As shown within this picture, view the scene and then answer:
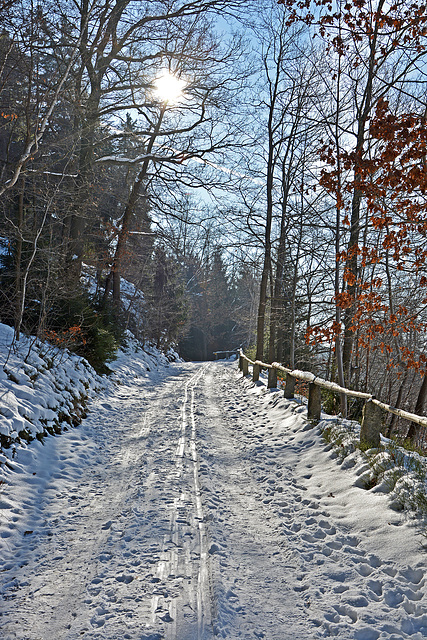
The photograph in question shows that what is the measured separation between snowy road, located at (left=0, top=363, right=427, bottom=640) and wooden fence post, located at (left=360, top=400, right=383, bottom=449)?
1.94 ft

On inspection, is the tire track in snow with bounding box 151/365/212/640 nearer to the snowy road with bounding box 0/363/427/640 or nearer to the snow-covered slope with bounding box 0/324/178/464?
the snowy road with bounding box 0/363/427/640

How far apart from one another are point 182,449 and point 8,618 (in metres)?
4.18

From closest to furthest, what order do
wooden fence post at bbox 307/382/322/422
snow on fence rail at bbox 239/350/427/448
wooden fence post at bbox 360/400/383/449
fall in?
snow on fence rail at bbox 239/350/427/448 < wooden fence post at bbox 360/400/383/449 < wooden fence post at bbox 307/382/322/422

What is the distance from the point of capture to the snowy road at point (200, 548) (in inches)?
119

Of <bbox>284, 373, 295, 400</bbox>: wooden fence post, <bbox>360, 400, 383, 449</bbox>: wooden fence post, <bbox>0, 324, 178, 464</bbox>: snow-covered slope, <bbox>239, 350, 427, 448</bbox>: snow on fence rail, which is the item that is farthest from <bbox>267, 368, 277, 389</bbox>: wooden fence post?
<bbox>360, 400, 383, 449</bbox>: wooden fence post

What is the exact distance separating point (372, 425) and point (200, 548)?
3.17 meters

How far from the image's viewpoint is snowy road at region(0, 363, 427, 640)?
302 centimetres

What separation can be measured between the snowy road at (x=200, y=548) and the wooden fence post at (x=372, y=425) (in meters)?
0.59

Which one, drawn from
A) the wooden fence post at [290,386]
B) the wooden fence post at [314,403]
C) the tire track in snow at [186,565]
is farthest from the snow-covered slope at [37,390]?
the wooden fence post at [290,386]

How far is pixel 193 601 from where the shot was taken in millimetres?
3172

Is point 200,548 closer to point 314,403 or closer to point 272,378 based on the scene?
point 314,403

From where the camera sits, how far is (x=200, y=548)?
12.9ft

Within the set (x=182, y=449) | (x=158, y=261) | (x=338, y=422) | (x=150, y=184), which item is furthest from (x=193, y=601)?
(x=158, y=261)

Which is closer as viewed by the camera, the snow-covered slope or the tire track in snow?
the tire track in snow
